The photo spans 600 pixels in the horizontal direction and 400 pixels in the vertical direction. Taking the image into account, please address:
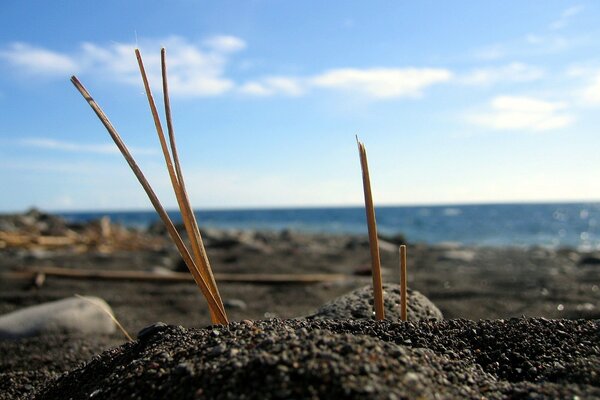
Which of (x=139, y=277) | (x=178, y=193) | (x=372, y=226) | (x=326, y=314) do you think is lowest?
(x=139, y=277)

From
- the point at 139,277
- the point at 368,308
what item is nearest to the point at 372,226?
the point at 368,308

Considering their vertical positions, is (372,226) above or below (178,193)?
below

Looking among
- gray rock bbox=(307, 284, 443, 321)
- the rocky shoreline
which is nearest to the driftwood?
the rocky shoreline

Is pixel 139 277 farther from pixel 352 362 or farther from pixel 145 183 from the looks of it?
pixel 352 362

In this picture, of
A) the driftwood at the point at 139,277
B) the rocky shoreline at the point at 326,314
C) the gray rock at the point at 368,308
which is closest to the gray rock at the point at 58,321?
the rocky shoreline at the point at 326,314

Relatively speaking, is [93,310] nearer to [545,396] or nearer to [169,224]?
[169,224]

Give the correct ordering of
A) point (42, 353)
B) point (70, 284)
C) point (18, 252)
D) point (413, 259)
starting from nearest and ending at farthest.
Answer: point (42, 353)
point (70, 284)
point (18, 252)
point (413, 259)

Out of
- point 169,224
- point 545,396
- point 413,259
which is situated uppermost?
point 169,224

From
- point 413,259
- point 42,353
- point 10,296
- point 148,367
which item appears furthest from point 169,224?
point 413,259
